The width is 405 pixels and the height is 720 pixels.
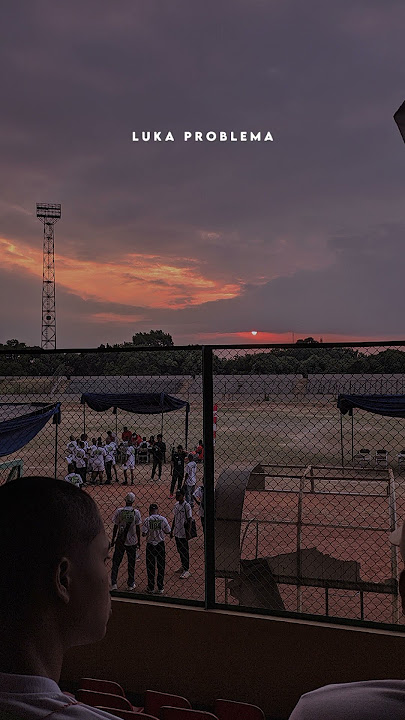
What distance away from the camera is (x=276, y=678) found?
5.49m

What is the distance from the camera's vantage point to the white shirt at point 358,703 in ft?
3.00

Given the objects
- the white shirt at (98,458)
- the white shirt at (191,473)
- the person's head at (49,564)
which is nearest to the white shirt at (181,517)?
the white shirt at (191,473)

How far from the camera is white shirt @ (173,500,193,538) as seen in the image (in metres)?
11.0

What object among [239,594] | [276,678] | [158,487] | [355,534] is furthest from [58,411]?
[158,487]

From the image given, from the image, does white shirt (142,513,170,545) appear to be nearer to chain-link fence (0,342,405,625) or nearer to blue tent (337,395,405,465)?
chain-link fence (0,342,405,625)

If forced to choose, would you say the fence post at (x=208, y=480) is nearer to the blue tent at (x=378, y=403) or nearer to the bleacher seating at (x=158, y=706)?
the bleacher seating at (x=158, y=706)

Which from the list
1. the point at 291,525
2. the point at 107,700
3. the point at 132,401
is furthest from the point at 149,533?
the point at 291,525

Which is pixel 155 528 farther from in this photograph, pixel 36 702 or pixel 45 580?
pixel 36 702

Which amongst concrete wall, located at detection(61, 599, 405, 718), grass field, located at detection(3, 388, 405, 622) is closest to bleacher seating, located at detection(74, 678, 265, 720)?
concrete wall, located at detection(61, 599, 405, 718)

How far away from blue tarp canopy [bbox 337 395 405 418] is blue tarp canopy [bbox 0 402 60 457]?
3775mm

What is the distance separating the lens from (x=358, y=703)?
94cm

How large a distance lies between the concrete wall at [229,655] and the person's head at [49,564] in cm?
503

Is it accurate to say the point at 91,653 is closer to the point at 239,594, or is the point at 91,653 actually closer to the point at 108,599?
the point at 239,594

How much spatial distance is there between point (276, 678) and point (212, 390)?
9.37 ft
